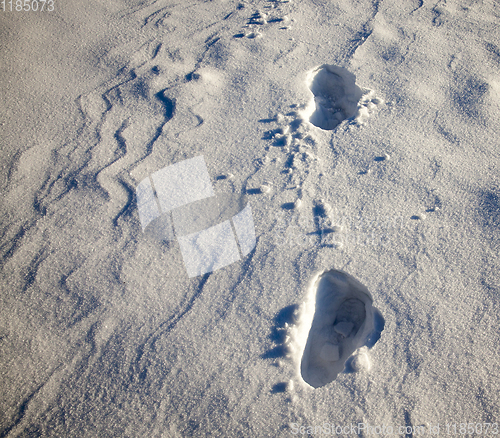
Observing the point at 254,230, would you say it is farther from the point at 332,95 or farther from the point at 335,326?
the point at 332,95
